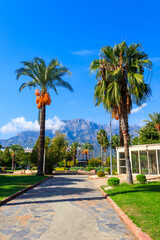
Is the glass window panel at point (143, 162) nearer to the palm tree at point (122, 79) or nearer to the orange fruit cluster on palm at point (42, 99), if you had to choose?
the palm tree at point (122, 79)

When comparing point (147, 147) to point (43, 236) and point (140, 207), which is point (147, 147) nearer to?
point (140, 207)

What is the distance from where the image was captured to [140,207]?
7.18 m

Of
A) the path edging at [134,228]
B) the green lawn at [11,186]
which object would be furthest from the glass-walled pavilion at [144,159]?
the path edging at [134,228]

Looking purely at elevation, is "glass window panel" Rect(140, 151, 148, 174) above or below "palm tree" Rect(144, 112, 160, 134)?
below

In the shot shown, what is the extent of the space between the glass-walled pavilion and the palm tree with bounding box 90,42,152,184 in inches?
399

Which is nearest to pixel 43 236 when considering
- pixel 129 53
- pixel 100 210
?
pixel 100 210

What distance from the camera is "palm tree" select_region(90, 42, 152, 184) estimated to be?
14.5 metres

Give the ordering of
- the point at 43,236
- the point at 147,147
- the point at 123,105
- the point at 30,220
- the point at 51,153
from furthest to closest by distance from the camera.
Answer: the point at 51,153
the point at 147,147
the point at 123,105
the point at 30,220
the point at 43,236

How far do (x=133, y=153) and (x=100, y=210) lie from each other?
2008cm

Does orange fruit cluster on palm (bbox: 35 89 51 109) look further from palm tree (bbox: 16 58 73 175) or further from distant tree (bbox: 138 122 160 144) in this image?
distant tree (bbox: 138 122 160 144)

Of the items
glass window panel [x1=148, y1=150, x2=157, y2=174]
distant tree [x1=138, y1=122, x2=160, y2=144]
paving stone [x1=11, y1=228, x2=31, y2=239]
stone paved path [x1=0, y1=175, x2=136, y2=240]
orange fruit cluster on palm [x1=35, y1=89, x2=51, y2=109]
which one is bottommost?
stone paved path [x1=0, y1=175, x2=136, y2=240]

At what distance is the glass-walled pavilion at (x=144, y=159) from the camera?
2320 centimetres

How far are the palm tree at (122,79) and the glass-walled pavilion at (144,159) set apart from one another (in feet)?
33.2

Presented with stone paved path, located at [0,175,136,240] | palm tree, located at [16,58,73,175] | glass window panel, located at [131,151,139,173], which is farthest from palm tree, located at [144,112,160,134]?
stone paved path, located at [0,175,136,240]
